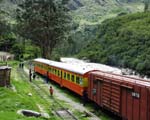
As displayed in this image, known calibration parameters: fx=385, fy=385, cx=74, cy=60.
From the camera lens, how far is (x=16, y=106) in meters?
24.4

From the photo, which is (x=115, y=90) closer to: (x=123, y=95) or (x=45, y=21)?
(x=123, y=95)

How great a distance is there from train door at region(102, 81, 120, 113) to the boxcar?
17.6ft

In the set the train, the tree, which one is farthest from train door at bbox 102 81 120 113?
the tree

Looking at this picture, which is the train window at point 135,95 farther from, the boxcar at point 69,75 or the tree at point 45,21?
the tree at point 45,21

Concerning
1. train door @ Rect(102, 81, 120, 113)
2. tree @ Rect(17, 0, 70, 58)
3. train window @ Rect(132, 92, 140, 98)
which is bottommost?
train door @ Rect(102, 81, 120, 113)

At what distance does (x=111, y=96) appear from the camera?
25.3 metres

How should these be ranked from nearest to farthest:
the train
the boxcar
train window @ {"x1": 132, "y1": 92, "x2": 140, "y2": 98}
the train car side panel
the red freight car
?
1. the train car side panel
2. the red freight car
3. the train
4. train window @ {"x1": 132, "y1": 92, "x2": 140, "y2": 98}
5. the boxcar

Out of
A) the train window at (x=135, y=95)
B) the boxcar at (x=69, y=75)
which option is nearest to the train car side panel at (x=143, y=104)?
the train window at (x=135, y=95)

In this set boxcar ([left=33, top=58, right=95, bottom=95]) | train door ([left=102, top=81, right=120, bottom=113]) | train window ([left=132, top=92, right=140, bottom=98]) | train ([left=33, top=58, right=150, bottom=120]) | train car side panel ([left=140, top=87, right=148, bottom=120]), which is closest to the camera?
train car side panel ([left=140, top=87, right=148, bottom=120])

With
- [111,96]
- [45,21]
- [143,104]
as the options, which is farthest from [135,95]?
[45,21]

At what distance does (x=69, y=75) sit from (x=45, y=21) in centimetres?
4074

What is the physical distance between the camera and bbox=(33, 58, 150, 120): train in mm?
20297

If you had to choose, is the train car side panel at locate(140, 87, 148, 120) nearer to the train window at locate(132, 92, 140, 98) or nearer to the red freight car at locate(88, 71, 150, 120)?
the red freight car at locate(88, 71, 150, 120)

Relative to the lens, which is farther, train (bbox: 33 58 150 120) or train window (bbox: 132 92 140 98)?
train window (bbox: 132 92 140 98)
